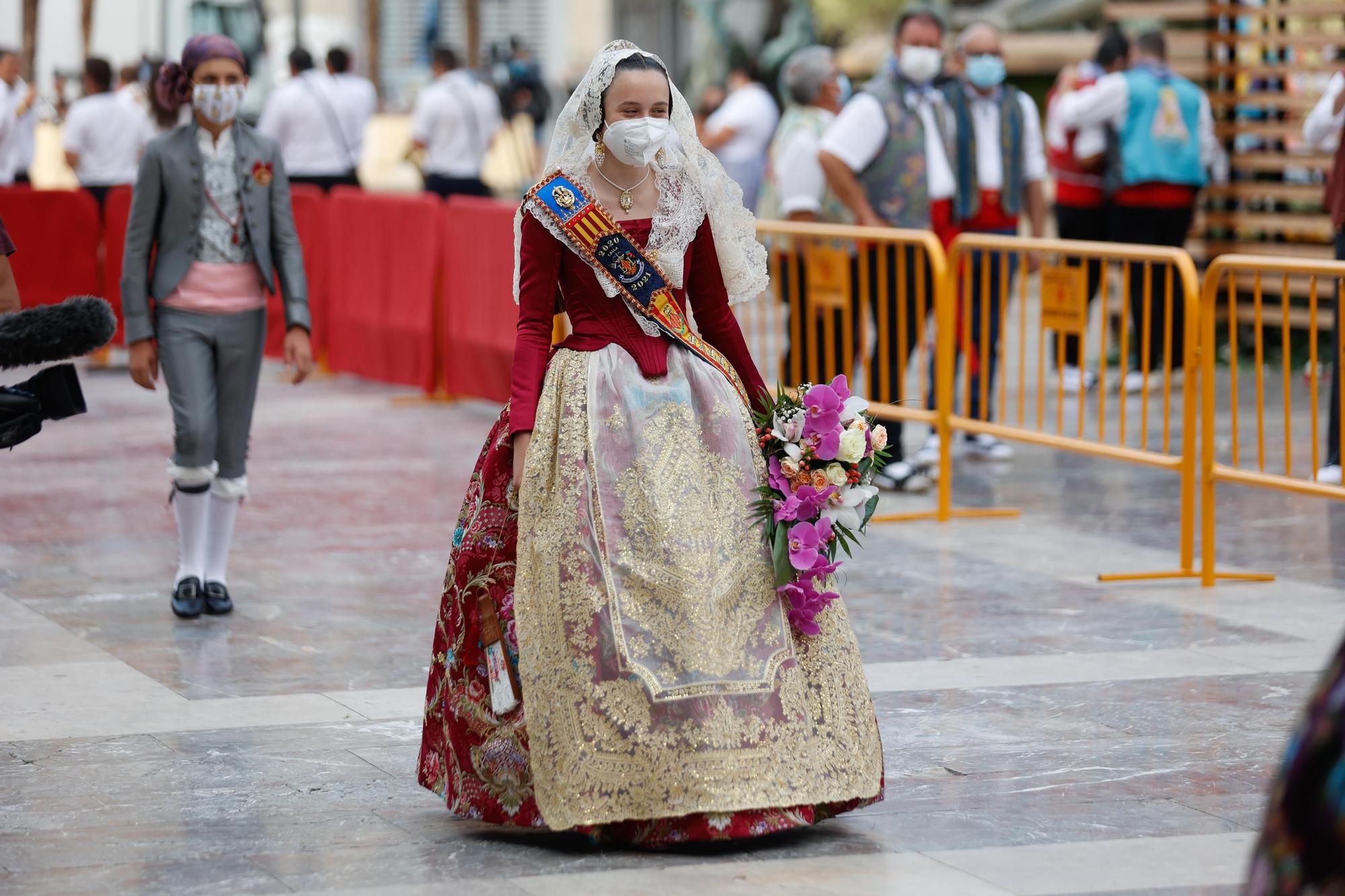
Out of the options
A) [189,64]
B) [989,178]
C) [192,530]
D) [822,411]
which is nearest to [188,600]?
[192,530]

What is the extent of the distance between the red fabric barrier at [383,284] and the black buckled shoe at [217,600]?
18.8 feet

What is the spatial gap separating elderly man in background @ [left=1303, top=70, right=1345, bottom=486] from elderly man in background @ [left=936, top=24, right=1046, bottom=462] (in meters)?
1.37

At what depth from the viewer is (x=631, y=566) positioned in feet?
15.3

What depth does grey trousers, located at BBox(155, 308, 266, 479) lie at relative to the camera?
7020mm

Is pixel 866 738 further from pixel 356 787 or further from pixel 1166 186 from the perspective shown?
pixel 1166 186

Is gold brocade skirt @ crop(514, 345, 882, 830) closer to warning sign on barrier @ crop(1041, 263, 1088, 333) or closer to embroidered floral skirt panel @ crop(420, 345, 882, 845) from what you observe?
embroidered floral skirt panel @ crop(420, 345, 882, 845)

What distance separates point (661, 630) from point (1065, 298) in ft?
16.7

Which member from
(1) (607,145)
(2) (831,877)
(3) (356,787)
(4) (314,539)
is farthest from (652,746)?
(4) (314,539)

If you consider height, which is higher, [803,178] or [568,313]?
[803,178]

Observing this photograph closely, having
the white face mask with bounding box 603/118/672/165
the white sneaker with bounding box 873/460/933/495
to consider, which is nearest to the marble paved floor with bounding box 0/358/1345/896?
the white sneaker with bounding box 873/460/933/495

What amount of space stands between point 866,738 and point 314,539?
14.1 feet

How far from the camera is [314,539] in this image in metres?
8.68

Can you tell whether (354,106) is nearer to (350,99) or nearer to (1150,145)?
(350,99)

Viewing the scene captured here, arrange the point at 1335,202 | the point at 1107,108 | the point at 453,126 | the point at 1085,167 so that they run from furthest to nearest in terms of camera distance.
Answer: the point at 453,126 < the point at 1085,167 < the point at 1107,108 < the point at 1335,202
